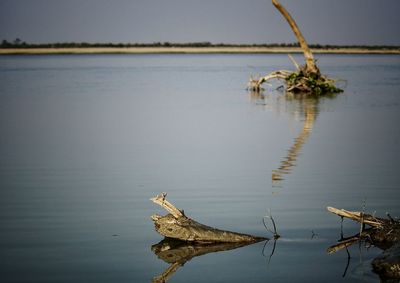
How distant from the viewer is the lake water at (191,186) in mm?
8070

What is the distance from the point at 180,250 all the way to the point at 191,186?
12.4 feet

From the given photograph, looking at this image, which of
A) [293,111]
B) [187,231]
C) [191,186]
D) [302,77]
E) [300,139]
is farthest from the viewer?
[302,77]

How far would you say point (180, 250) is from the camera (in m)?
8.52

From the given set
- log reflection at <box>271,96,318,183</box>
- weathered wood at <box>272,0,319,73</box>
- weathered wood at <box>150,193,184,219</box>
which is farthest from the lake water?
weathered wood at <box>272,0,319,73</box>

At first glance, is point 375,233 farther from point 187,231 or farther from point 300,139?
point 300,139

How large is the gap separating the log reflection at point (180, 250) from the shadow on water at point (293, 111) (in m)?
3.95

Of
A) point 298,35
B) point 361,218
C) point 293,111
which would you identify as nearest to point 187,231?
point 361,218

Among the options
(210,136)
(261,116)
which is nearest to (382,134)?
(210,136)

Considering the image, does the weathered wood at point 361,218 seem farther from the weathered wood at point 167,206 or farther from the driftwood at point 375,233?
the weathered wood at point 167,206

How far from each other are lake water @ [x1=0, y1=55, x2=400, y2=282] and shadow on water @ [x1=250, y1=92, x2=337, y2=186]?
91 mm

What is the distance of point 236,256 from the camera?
27.1 ft

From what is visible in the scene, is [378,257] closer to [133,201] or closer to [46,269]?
[46,269]

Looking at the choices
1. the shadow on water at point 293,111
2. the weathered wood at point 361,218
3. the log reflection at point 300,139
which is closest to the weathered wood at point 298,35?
the shadow on water at point 293,111

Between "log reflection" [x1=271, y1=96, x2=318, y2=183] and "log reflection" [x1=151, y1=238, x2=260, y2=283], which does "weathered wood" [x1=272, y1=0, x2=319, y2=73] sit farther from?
"log reflection" [x1=151, y1=238, x2=260, y2=283]
